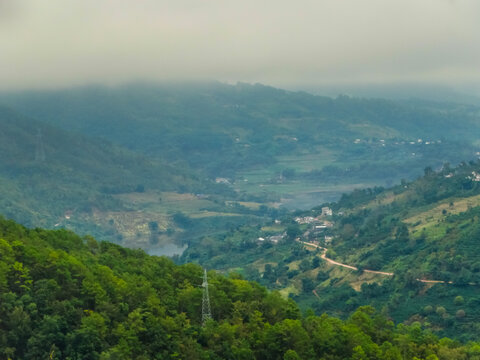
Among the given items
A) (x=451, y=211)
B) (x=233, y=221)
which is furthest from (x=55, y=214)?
(x=451, y=211)

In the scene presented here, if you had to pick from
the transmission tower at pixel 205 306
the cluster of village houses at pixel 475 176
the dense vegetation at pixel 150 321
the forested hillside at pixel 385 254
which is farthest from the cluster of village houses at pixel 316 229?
the transmission tower at pixel 205 306

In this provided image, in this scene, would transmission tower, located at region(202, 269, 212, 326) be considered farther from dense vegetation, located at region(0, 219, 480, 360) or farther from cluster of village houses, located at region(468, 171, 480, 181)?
cluster of village houses, located at region(468, 171, 480, 181)

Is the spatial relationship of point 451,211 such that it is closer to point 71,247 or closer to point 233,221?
point 71,247

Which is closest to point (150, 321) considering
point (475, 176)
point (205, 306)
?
point (205, 306)

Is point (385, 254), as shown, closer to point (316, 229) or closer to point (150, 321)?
point (316, 229)

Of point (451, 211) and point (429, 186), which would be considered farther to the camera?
point (429, 186)
